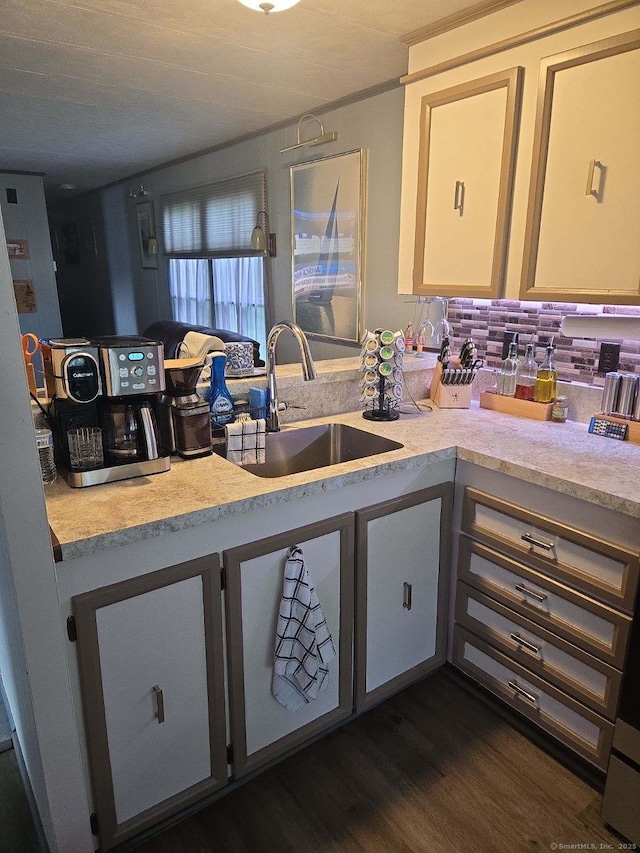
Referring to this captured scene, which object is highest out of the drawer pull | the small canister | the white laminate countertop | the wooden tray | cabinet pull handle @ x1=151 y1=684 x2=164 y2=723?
the small canister

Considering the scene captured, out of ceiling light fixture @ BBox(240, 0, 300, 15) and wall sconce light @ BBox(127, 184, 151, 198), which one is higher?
ceiling light fixture @ BBox(240, 0, 300, 15)

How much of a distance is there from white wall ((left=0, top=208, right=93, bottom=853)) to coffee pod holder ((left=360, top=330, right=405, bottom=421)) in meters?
1.33

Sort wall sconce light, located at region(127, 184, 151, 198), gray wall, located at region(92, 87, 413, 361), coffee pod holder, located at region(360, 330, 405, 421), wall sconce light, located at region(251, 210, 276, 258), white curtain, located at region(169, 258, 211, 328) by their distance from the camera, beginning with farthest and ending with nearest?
wall sconce light, located at region(127, 184, 151, 198) → white curtain, located at region(169, 258, 211, 328) → wall sconce light, located at region(251, 210, 276, 258) → gray wall, located at region(92, 87, 413, 361) → coffee pod holder, located at region(360, 330, 405, 421)

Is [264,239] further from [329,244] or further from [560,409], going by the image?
[560,409]

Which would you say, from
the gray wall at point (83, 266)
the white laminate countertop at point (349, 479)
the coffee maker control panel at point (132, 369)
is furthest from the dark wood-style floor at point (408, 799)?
the gray wall at point (83, 266)

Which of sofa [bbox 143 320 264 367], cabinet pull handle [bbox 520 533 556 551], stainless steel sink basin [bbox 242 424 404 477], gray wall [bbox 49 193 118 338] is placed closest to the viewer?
cabinet pull handle [bbox 520 533 556 551]

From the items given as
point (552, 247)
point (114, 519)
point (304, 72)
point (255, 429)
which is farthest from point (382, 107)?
point (114, 519)

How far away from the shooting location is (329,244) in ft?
11.4

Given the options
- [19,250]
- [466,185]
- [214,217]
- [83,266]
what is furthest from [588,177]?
[83,266]

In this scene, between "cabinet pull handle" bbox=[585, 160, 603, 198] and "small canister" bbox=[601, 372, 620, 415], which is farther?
"small canister" bbox=[601, 372, 620, 415]

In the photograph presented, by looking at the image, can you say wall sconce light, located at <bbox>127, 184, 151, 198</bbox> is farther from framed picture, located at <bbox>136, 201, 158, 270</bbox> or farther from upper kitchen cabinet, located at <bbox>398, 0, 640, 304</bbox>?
upper kitchen cabinet, located at <bbox>398, 0, 640, 304</bbox>

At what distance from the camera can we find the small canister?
2.01 m

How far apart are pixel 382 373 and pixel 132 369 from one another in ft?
3.29

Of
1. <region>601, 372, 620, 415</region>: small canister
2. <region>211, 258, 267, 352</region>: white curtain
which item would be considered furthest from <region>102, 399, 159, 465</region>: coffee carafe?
<region>211, 258, 267, 352</region>: white curtain
